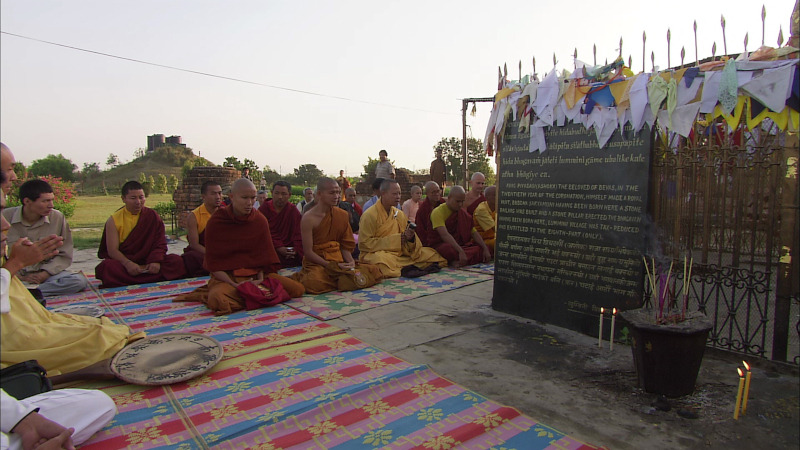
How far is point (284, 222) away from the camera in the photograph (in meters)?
7.57

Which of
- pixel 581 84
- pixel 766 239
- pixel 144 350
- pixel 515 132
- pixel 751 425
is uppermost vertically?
pixel 581 84

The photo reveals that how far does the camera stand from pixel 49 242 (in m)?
2.70

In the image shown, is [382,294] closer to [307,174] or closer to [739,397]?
[739,397]

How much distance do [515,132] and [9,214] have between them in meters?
5.84

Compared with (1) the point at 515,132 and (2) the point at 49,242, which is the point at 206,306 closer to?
(2) the point at 49,242

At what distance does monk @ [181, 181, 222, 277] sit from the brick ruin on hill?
5.87 m

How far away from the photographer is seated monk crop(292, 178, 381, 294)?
5914mm

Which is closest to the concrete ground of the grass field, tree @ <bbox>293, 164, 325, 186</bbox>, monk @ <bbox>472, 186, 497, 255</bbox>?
monk @ <bbox>472, 186, 497, 255</bbox>

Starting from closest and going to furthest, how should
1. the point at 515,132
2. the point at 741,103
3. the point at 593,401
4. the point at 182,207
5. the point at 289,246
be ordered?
the point at 593,401
the point at 741,103
the point at 515,132
the point at 289,246
the point at 182,207

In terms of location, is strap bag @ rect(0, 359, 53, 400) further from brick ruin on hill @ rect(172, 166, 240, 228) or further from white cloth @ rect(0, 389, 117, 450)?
brick ruin on hill @ rect(172, 166, 240, 228)

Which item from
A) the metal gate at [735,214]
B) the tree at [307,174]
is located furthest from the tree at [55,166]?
the metal gate at [735,214]

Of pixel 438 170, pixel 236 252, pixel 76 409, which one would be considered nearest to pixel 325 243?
pixel 236 252

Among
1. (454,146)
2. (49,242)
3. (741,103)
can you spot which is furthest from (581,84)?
(454,146)

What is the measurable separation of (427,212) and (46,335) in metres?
5.75
